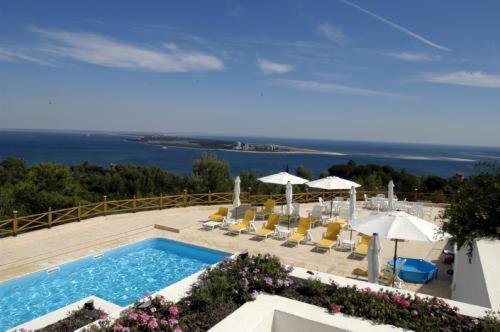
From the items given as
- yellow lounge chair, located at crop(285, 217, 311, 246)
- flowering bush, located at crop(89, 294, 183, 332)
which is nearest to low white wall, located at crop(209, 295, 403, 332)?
flowering bush, located at crop(89, 294, 183, 332)

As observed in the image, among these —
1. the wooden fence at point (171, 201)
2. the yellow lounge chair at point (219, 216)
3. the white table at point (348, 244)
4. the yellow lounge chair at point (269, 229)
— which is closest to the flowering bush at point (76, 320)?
the yellow lounge chair at point (269, 229)

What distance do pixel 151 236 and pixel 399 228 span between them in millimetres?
8184

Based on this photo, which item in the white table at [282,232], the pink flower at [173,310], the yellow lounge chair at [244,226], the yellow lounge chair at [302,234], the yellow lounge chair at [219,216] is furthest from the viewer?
the yellow lounge chair at [219,216]

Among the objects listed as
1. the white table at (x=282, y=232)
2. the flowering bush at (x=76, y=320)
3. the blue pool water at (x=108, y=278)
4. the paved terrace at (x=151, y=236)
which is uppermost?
the flowering bush at (x=76, y=320)

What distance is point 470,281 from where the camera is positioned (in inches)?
236

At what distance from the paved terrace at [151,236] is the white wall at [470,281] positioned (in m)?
0.64

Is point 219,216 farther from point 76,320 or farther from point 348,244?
point 76,320

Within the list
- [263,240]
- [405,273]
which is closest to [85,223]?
[263,240]

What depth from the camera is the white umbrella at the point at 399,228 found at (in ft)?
22.1

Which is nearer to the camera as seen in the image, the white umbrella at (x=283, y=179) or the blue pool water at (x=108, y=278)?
the blue pool water at (x=108, y=278)

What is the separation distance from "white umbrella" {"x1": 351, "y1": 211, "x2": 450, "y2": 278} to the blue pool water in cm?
480

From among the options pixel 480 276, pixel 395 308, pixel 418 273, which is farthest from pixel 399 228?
pixel 395 308

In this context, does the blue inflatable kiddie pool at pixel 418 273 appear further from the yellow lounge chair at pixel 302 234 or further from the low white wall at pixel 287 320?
the low white wall at pixel 287 320

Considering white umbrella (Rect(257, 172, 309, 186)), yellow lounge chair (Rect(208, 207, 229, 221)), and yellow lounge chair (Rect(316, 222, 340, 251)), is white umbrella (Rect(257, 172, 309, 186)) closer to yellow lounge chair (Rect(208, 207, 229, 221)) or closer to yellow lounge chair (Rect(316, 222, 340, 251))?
yellow lounge chair (Rect(208, 207, 229, 221))
